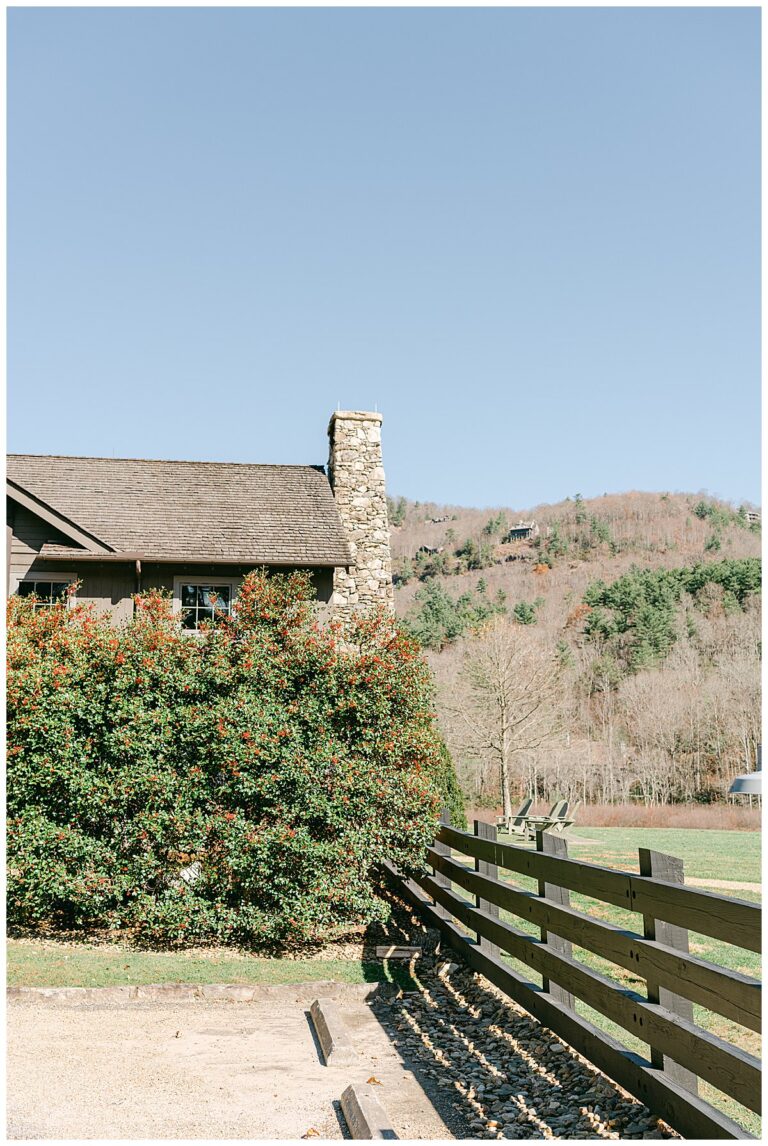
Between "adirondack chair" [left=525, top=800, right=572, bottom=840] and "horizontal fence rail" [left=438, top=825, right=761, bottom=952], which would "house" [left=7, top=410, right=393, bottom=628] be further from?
"horizontal fence rail" [left=438, top=825, right=761, bottom=952]

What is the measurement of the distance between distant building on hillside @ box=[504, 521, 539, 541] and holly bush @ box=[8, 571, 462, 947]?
90846 mm

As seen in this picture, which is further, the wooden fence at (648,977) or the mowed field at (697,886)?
the mowed field at (697,886)

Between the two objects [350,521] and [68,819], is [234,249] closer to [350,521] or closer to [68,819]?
[350,521]

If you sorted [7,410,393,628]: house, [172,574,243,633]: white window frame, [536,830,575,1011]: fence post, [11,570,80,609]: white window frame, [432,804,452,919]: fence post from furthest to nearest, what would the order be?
[172,574,243,633]: white window frame < [11,570,80,609]: white window frame < [7,410,393,628]: house < [432,804,452,919]: fence post < [536,830,575,1011]: fence post

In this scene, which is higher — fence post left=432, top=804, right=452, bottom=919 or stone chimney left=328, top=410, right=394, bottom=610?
stone chimney left=328, top=410, right=394, bottom=610

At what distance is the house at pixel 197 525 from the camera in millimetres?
14508

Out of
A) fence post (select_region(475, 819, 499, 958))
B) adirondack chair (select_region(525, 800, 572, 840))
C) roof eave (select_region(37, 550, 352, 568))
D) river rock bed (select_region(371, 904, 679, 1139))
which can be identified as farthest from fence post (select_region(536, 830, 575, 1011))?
adirondack chair (select_region(525, 800, 572, 840))

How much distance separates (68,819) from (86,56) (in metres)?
7.12

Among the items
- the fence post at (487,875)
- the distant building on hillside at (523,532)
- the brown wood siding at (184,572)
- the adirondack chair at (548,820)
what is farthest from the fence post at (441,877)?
the distant building on hillside at (523,532)

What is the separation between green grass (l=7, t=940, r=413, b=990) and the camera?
7664 millimetres

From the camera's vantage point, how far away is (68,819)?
29.2 feet

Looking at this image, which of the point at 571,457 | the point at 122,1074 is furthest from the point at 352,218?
the point at 571,457

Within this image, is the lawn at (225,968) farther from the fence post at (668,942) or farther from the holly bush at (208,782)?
the fence post at (668,942)

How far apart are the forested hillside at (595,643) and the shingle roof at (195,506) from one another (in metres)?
17.3
